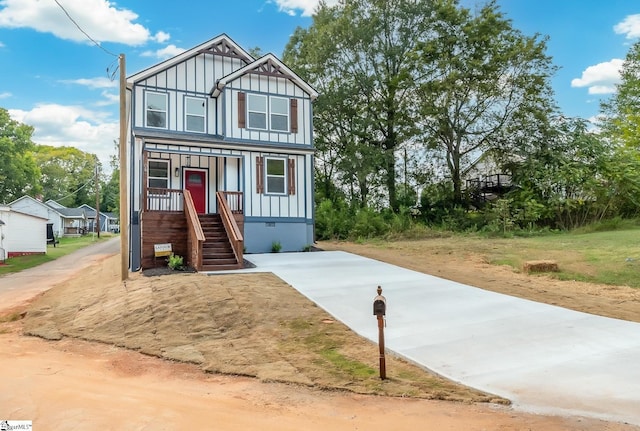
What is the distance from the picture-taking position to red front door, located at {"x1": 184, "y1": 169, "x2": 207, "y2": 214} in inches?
608

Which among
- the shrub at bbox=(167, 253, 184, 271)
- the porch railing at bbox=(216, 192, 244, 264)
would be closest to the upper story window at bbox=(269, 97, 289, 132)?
the porch railing at bbox=(216, 192, 244, 264)

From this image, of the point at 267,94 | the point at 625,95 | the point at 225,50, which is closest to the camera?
the point at 267,94

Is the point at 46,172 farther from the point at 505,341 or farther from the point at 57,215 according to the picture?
the point at 505,341

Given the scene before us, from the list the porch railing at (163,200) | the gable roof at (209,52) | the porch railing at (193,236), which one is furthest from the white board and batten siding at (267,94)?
the porch railing at (193,236)

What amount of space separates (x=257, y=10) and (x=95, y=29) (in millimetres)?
9104

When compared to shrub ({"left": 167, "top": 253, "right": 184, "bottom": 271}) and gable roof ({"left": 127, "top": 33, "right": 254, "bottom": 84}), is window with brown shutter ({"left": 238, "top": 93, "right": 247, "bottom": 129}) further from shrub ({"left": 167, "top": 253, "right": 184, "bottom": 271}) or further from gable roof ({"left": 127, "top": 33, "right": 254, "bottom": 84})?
shrub ({"left": 167, "top": 253, "right": 184, "bottom": 271})

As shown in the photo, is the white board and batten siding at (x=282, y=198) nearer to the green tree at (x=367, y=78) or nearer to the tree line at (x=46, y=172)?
the green tree at (x=367, y=78)

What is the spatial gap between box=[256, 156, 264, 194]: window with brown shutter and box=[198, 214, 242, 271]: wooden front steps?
203cm

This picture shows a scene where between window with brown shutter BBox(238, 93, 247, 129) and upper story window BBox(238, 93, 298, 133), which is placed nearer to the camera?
window with brown shutter BBox(238, 93, 247, 129)

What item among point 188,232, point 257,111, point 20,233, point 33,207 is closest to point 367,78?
point 257,111

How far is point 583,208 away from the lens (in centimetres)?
2320

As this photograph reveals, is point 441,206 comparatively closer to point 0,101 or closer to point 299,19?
point 299,19

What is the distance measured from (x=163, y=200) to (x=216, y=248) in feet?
9.12

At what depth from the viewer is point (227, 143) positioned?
14.8m
